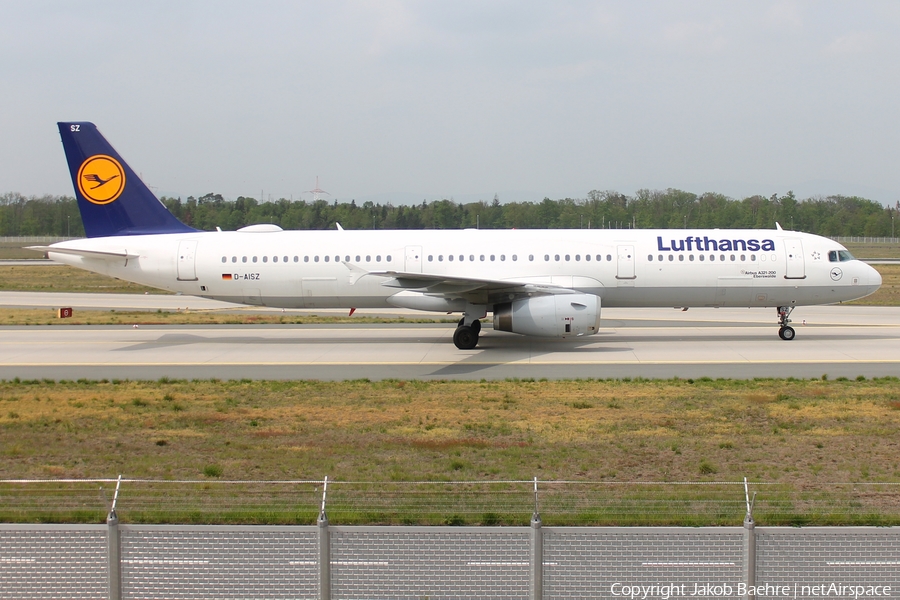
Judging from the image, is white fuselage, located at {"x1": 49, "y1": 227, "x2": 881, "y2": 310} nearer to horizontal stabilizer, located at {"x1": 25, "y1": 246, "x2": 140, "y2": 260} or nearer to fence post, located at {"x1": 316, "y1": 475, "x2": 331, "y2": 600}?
horizontal stabilizer, located at {"x1": 25, "y1": 246, "x2": 140, "y2": 260}

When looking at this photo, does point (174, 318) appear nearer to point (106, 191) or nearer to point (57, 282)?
point (106, 191)

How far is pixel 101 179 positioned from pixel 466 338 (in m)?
13.5

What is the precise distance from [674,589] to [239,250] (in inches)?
878

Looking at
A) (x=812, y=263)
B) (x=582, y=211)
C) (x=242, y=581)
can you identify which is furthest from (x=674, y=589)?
(x=582, y=211)

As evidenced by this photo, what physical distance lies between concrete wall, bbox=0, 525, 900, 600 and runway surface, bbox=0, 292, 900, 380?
1364 centimetres

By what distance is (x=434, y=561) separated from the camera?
21.9 feet

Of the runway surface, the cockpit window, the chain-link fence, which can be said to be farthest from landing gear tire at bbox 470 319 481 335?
the chain-link fence

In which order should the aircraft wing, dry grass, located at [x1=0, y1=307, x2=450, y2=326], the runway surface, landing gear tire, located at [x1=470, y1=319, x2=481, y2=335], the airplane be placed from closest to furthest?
the runway surface, the aircraft wing, landing gear tire, located at [x1=470, y1=319, x2=481, y2=335], the airplane, dry grass, located at [x1=0, y1=307, x2=450, y2=326]

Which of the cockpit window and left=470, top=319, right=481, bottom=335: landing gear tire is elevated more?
the cockpit window

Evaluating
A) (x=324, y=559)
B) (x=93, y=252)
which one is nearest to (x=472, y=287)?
(x=93, y=252)

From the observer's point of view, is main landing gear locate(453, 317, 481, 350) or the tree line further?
the tree line

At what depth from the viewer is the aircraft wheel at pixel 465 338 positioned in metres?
24.6

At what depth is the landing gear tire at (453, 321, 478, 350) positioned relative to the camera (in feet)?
80.7

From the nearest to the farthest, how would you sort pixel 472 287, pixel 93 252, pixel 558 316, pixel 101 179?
pixel 558 316 < pixel 472 287 < pixel 93 252 < pixel 101 179
